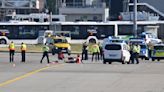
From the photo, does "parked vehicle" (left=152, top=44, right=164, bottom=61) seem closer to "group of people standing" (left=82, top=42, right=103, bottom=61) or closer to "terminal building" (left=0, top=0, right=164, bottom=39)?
"group of people standing" (left=82, top=42, right=103, bottom=61)

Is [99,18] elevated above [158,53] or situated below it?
above

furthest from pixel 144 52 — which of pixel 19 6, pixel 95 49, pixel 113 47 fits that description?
pixel 19 6

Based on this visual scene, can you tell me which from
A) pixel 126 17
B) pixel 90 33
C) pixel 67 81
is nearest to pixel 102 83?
pixel 67 81

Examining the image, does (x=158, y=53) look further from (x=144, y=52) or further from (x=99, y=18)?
(x=99, y=18)

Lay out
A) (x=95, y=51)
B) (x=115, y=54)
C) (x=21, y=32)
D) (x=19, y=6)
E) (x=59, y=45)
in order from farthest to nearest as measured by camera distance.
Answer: (x=19, y=6)
(x=21, y=32)
(x=59, y=45)
(x=95, y=51)
(x=115, y=54)

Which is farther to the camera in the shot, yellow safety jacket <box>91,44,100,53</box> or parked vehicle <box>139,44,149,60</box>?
parked vehicle <box>139,44,149,60</box>

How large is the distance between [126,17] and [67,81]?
247 ft

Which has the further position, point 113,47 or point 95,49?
point 95,49

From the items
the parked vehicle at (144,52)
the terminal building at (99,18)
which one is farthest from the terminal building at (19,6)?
the parked vehicle at (144,52)

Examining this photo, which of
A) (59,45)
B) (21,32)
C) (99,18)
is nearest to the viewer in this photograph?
(59,45)

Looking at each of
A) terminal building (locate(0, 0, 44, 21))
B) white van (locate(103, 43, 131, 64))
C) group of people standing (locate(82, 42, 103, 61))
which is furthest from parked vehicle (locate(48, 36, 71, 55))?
terminal building (locate(0, 0, 44, 21))

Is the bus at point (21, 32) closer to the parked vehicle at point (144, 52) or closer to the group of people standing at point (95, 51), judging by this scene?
the parked vehicle at point (144, 52)

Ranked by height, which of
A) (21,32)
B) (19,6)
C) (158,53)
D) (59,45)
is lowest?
(158,53)

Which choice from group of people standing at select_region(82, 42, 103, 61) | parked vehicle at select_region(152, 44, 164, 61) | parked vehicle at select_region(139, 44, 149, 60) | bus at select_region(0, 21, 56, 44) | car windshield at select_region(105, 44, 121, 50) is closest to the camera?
Result: car windshield at select_region(105, 44, 121, 50)
